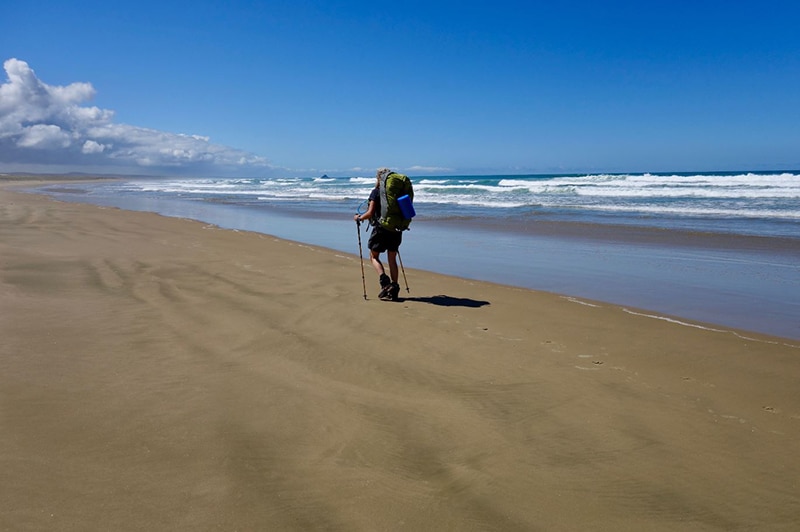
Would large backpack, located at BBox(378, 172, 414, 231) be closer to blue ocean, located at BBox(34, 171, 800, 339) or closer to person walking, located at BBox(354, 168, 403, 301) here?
person walking, located at BBox(354, 168, 403, 301)

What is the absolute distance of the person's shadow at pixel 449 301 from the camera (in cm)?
747

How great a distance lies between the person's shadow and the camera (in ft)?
24.5


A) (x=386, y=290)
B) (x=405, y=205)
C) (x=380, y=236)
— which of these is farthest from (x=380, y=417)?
(x=380, y=236)

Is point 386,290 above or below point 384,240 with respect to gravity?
below

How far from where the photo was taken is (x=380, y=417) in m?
3.70

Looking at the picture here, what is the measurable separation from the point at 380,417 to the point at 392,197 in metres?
4.54

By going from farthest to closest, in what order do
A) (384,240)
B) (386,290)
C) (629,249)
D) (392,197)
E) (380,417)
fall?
1. (629,249)
2. (384,240)
3. (392,197)
4. (386,290)
5. (380,417)

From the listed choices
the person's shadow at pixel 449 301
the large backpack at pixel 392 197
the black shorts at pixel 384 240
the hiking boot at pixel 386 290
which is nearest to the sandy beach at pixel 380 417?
the person's shadow at pixel 449 301

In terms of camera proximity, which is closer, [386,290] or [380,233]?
[386,290]

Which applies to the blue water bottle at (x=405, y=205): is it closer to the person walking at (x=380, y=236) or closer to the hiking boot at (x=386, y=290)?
the person walking at (x=380, y=236)

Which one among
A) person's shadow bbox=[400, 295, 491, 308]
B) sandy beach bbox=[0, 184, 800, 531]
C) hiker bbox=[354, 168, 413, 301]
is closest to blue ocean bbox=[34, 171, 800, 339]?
hiker bbox=[354, 168, 413, 301]

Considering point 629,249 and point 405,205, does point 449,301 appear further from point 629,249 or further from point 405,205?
point 629,249

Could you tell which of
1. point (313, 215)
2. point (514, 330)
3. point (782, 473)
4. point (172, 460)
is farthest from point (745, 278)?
point (313, 215)

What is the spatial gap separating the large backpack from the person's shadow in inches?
41.3
